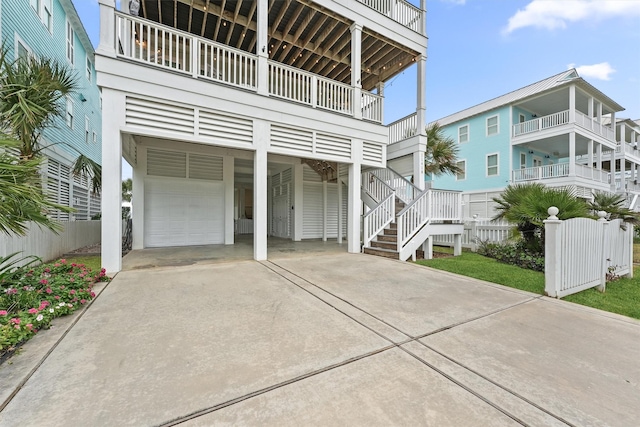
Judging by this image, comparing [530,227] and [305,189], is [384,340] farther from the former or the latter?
[305,189]

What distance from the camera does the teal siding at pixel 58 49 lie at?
6.43 meters

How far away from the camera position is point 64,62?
373 inches

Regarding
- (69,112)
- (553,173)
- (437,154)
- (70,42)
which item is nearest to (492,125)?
(553,173)

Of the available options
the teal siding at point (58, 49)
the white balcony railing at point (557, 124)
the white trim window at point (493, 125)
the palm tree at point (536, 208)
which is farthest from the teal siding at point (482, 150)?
the teal siding at point (58, 49)

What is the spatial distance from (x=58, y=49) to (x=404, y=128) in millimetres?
12550

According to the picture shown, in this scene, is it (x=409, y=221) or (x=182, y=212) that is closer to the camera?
(x=409, y=221)

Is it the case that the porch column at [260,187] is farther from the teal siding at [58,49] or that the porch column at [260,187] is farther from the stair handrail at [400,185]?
the stair handrail at [400,185]

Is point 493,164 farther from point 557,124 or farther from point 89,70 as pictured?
point 89,70

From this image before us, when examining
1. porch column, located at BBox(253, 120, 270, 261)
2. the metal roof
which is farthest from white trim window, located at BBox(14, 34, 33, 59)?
the metal roof

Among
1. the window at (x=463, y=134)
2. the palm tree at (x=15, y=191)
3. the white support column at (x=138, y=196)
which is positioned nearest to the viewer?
the palm tree at (x=15, y=191)

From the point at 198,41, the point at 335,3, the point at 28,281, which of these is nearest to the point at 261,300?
the point at 28,281

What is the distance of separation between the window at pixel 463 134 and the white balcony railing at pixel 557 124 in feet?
9.09

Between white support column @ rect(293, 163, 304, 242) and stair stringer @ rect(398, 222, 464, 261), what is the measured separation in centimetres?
486

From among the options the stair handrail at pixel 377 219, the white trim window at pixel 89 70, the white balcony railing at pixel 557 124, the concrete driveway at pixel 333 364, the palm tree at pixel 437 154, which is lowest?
the concrete driveway at pixel 333 364
